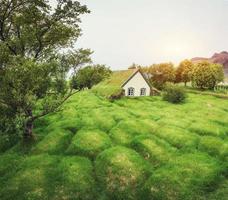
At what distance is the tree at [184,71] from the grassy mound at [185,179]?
221ft

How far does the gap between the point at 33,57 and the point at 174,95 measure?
33322 mm

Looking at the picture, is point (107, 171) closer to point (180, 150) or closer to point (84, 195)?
point (84, 195)

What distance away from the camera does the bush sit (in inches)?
2034

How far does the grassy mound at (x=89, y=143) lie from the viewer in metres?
25.5

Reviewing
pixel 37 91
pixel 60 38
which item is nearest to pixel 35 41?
pixel 60 38

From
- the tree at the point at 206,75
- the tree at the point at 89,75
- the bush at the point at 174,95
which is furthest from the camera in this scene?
the tree at the point at 206,75

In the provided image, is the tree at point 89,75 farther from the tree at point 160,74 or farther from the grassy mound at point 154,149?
the tree at point 160,74

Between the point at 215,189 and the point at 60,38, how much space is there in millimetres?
22235

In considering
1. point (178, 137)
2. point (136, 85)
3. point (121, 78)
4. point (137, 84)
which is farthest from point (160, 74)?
point (178, 137)

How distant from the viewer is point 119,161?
75.0 ft

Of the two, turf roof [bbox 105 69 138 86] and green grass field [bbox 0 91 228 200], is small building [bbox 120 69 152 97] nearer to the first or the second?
turf roof [bbox 105 69 138 86]

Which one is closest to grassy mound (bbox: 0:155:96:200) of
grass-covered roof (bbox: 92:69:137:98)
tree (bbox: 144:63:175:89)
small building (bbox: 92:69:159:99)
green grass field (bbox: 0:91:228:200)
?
green grass field (bbox: 0:91:228:200)

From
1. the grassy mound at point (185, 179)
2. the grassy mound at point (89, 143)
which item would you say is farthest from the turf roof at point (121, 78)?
the grassy mound at point (185, 179)

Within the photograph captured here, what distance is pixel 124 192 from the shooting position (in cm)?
1941
